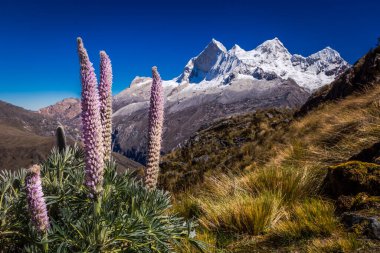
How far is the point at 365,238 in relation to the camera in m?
4.27

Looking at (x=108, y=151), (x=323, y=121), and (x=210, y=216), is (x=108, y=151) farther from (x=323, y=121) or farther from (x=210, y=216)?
(x=323, y=121)

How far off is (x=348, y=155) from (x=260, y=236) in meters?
3.84

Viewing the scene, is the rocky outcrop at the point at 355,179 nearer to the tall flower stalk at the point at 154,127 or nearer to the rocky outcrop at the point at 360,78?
the tall flower stalk at the point at 154,127

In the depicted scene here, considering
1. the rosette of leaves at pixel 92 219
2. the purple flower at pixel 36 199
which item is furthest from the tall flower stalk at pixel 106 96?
the purple flower at pixel 36 199

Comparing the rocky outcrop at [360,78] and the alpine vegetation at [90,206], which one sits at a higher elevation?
the rocky outcrop at [360,78]

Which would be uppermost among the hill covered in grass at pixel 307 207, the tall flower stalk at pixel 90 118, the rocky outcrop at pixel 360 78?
the rocky outcrop at pixel 360 78

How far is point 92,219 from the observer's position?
3.47m

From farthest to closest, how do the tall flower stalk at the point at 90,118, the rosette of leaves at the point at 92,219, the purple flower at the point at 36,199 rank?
the rosette of leaves at the point at 92,219 → the tall flower stalk at the point at 90,118 → the purple flower at the point at 36,199

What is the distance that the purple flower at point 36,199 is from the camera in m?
3.14

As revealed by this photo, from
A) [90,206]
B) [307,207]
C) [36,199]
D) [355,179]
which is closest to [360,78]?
[355,179]

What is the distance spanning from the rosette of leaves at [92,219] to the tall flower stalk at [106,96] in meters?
0.46

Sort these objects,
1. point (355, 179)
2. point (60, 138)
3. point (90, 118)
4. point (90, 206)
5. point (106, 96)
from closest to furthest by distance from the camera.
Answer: point (90, 118)
point (90, 206)
point (106, 96)
point (355, 179)
point (60, 138)

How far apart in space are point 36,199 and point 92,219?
56cm

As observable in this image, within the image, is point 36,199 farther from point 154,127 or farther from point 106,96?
point 154,127
